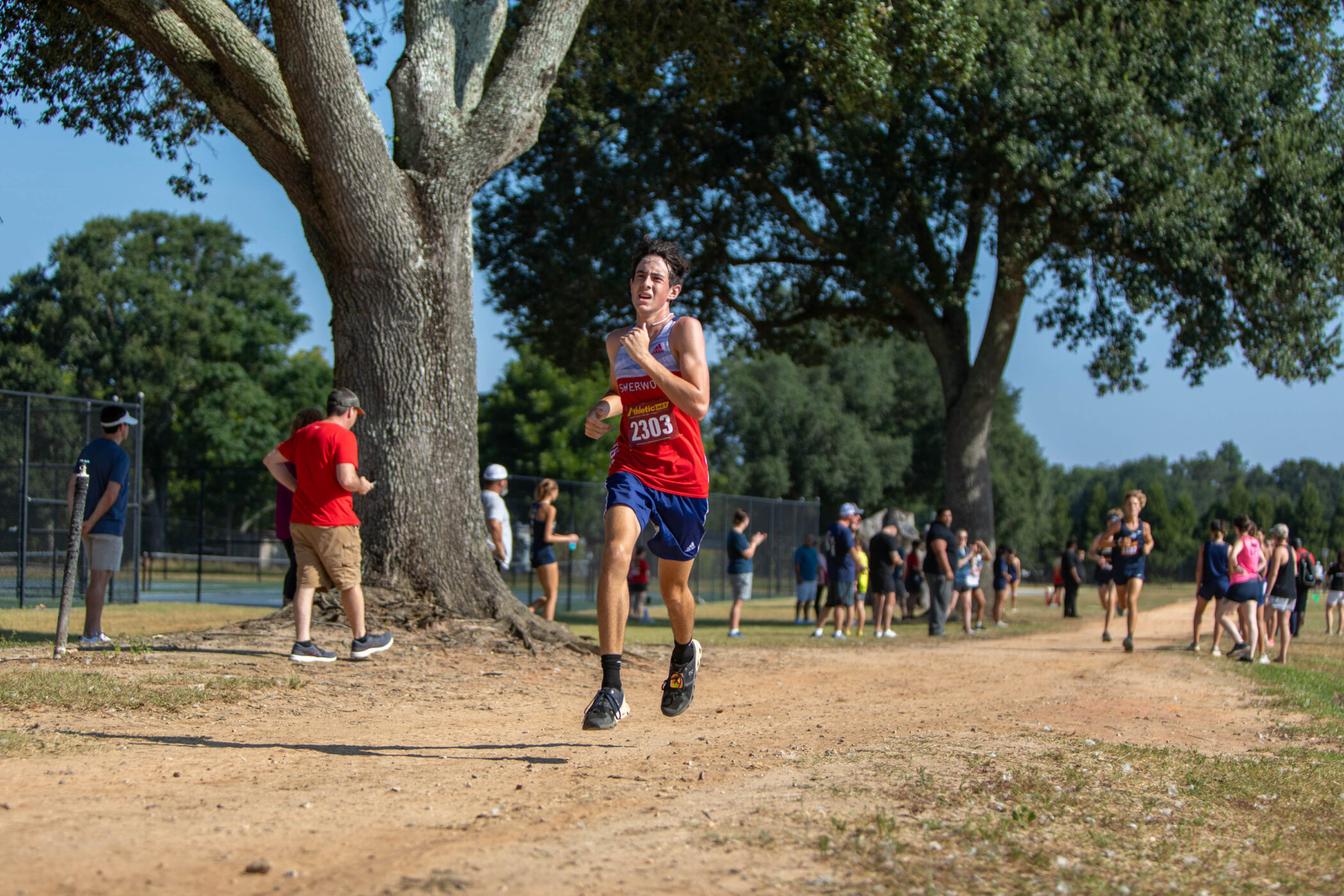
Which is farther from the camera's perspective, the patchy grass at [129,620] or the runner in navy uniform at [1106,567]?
the runner in navy uniform at [1106,567]

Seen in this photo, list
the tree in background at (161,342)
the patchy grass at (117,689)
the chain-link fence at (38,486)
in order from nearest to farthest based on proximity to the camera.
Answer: the patchy grass at (117,689) → the chain-link fence at (38,486) → the tree in background at (161,342)

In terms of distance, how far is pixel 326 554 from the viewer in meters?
7.90

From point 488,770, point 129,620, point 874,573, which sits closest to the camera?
point 488,770

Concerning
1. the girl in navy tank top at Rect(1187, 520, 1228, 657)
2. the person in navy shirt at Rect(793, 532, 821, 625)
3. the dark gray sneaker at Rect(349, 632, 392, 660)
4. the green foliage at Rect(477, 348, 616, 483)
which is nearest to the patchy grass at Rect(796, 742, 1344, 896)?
the dark gray sneaker at Rect(349, 632, 392, 660)

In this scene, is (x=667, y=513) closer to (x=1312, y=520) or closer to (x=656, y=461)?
(x=656, y=461)

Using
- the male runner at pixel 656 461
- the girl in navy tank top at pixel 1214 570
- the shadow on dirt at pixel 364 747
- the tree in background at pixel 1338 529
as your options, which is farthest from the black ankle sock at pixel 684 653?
the tree in background at pixel 1338 529

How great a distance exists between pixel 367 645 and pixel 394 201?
3554 mm

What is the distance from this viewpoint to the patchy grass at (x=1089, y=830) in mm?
3377

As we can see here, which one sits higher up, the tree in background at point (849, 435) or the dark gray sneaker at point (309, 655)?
the tree in background at point (849, 435)

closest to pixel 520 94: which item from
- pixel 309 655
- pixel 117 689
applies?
pixel 309 655

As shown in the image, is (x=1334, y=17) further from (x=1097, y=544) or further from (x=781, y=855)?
(x=781, y=855)

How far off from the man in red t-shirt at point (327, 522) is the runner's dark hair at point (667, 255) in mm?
3241

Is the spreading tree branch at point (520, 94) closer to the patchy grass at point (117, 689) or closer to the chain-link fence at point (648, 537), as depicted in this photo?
the patchy grass at point (117, 689)

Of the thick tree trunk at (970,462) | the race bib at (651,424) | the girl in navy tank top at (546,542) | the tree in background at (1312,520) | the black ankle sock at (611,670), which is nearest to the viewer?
the black ankle sock at (611,670)
